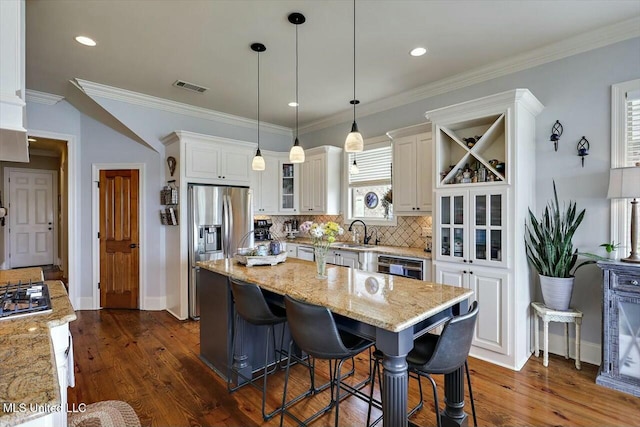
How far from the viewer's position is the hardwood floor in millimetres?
2184

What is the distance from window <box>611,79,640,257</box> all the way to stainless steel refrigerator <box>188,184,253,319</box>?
3.83m

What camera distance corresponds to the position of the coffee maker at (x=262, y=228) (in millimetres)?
5246

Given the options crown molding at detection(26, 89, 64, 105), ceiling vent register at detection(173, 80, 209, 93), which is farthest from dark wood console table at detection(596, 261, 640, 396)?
crown molding at detection(26, 89, 64, 105)

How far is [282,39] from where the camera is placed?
2895mm

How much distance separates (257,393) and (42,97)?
4.56 m

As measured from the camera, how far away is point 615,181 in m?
2.56

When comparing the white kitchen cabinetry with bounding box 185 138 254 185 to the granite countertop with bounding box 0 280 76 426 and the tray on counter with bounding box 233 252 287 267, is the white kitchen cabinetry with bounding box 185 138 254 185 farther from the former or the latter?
the granite countertop with bounding box 0 280 76 426

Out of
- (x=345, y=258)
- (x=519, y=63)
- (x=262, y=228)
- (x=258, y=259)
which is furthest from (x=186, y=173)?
(x=519, y=63)

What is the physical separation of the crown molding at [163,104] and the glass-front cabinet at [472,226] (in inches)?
135

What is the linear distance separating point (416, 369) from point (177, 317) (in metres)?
3.52

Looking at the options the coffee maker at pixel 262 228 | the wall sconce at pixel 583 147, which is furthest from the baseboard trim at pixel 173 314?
the wall sconce at pixel 583 147

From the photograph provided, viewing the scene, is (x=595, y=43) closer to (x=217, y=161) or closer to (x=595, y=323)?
(x=595, y=323)

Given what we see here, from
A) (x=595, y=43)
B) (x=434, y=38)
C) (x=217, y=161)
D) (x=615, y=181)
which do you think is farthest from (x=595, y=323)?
(x=217, y=161)

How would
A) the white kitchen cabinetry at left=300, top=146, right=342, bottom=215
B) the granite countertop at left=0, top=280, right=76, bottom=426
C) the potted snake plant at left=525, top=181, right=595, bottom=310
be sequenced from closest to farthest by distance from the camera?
the granite countertop at left=0, top=280, right=76, bottom=426
the potted snake plant at left=525, top=181, right=595, bottom=310
the white kitchen cabinetry at left=300, top=146, right=342, bottom=215
